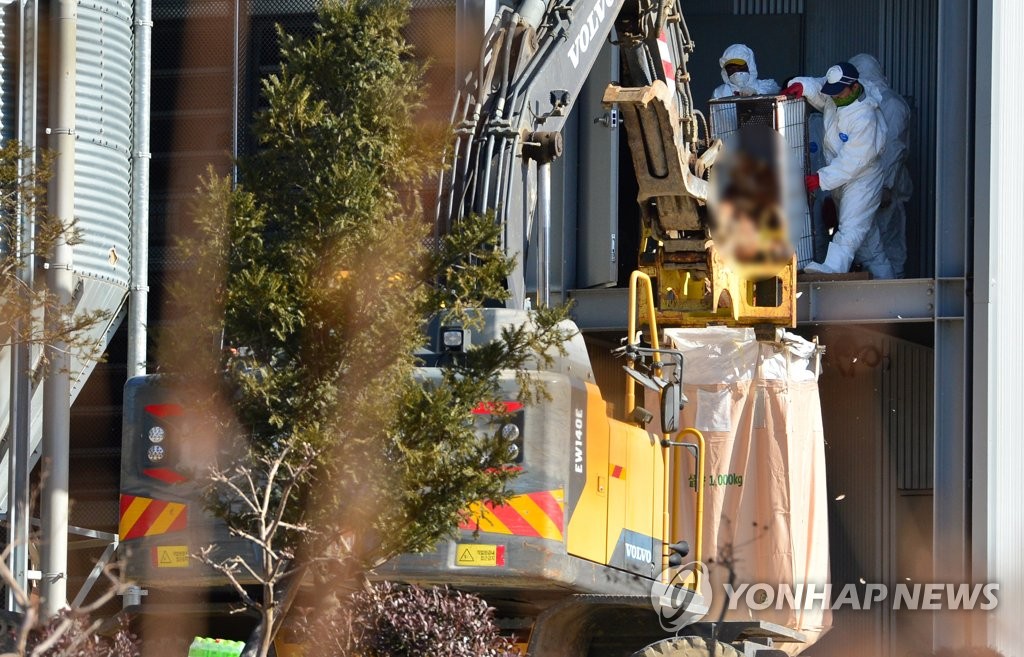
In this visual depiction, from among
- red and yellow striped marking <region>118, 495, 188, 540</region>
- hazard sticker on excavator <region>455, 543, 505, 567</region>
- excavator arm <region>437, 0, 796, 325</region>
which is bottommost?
hazard sticker on excavator <region>455, 543, 505, 567</region>

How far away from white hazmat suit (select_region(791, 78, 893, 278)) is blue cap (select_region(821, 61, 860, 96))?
19 centimetres

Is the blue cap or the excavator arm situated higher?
the blue cap

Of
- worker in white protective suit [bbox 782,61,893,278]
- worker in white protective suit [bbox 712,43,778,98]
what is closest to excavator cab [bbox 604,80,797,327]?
worker in white protective suit [bbox 782,61,893,278]

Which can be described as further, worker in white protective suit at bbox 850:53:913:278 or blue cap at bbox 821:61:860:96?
worker in white protective suit at bbox 850:53:913:278

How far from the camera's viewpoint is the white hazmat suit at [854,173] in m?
16.5

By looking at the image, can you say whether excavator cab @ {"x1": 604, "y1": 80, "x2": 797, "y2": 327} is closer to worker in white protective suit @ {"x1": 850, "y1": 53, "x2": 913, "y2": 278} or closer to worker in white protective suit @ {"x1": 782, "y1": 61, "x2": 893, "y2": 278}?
worker in white protective suit @ {"x1": 782, "y1": 61, "x2": 893, "y2": 278}

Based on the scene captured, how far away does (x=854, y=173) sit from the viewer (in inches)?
653

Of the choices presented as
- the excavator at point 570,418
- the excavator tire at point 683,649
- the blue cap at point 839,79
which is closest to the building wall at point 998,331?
the blue cap at point 839,79

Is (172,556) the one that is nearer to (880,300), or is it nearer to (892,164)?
(880,300)

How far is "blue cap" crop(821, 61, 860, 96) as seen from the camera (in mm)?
16672

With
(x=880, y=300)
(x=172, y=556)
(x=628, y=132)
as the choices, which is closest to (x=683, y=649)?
(x=172, y=556)

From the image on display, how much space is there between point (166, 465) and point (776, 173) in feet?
11.7

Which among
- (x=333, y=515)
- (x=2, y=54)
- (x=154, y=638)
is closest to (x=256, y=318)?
(x=333, y=515)

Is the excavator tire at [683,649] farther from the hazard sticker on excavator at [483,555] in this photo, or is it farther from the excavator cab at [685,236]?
the excavator cab at [685,236]
